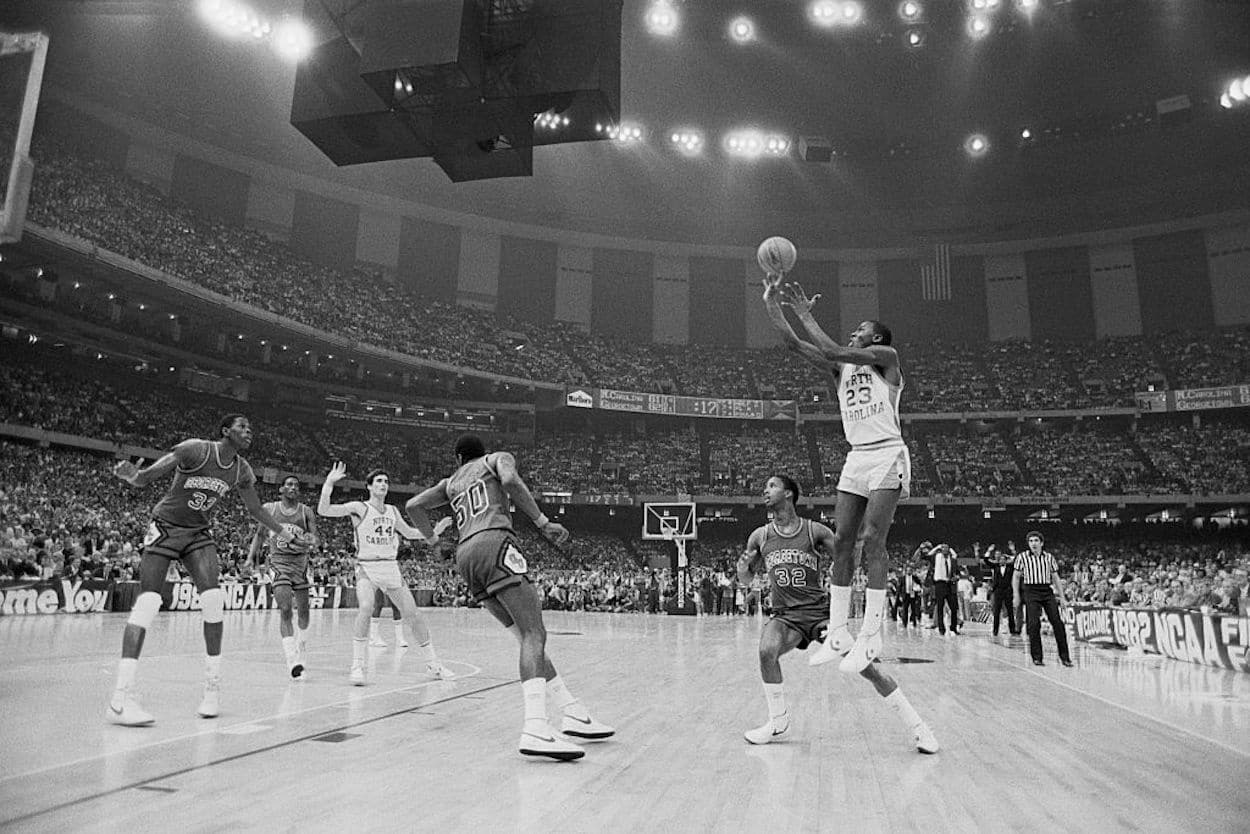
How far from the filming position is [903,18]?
3125 centimetres

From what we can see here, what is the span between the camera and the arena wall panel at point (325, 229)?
4256cm

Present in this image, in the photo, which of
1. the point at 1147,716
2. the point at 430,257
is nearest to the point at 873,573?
the point at 1147,716

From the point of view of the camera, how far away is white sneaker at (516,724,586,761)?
15.9 feet

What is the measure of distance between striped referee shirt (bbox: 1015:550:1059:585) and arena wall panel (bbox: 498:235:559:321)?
39.2 metres

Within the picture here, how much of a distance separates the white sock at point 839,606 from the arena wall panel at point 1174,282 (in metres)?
49.4

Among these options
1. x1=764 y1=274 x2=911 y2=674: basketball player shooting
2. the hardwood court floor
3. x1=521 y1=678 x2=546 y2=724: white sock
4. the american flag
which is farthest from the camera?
the american flag

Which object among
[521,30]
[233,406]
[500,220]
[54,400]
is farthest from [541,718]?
[500,220]

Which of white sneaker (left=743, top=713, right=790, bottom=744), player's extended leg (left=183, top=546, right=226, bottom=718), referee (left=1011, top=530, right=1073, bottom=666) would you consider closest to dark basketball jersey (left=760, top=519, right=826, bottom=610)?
white sneaker (left=743, top=713, right=790, bottom=744)

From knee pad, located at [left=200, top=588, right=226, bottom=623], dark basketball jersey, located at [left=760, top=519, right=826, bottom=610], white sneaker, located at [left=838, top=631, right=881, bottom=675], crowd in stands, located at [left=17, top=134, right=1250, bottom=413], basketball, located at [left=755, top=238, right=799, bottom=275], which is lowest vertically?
white sneaker, located at [left=838, top=631, right=881, bottom=675]

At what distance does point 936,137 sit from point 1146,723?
39.3 meters

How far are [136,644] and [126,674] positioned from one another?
224mm

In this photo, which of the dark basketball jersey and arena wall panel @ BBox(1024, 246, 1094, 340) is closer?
the dark basketball jersey

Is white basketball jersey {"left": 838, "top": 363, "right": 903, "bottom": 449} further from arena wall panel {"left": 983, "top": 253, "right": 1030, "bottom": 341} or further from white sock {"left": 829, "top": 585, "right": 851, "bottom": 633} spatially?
arena wall panel {"left": 983, "top": 253, "right": 1030, "bottom": 341}

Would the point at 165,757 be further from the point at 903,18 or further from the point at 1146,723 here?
the point at 903,18
